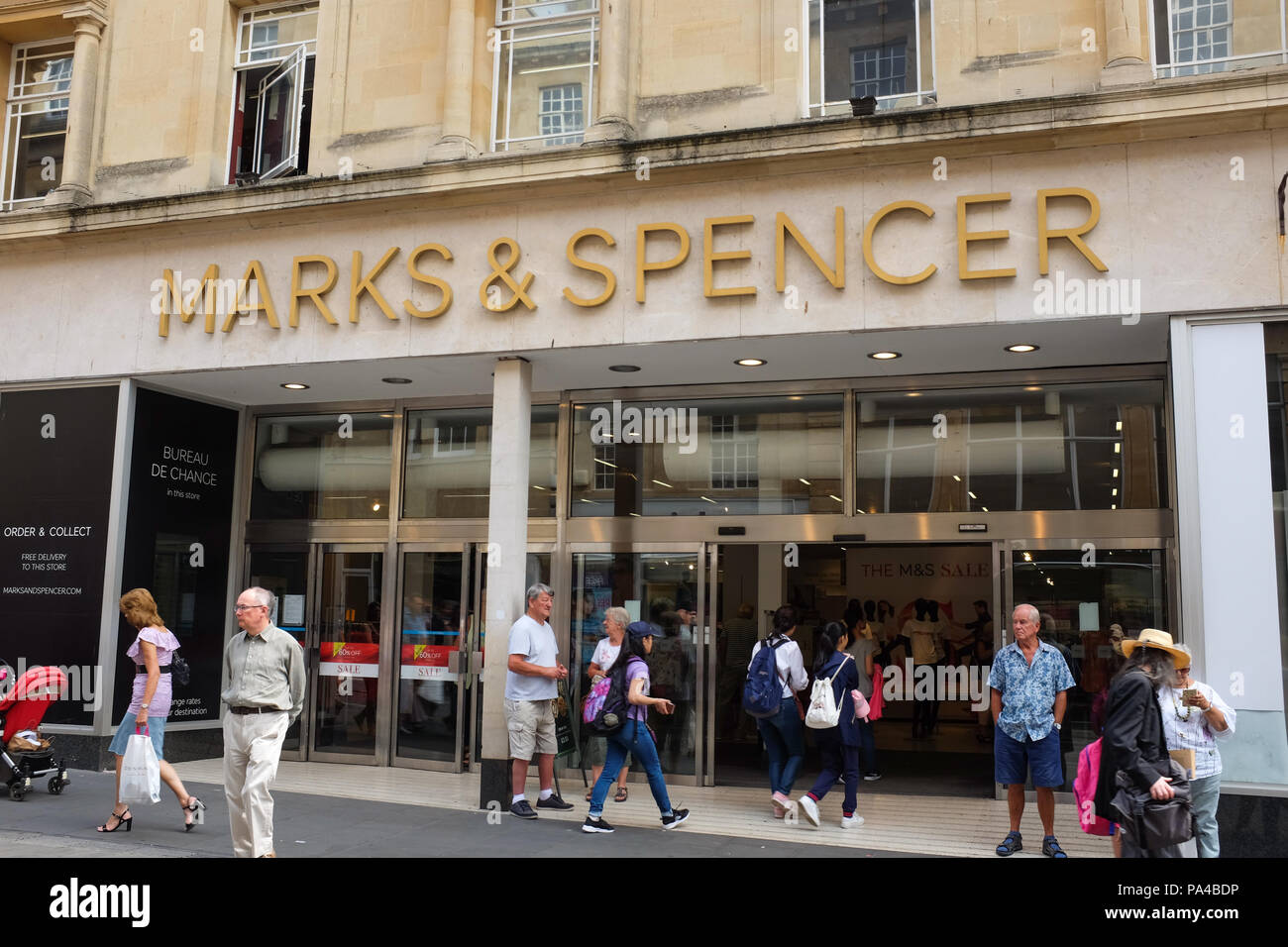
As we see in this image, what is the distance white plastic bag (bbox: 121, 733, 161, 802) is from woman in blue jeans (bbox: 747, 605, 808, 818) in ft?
15.3

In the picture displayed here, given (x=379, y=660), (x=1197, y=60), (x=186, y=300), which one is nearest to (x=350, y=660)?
(x=379, y=660)

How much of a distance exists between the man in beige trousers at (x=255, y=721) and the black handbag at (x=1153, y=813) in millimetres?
4744

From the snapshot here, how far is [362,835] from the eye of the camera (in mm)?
8281

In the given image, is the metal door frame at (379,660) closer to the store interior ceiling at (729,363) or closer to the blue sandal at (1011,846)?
the store interior ceiling at (729,363)

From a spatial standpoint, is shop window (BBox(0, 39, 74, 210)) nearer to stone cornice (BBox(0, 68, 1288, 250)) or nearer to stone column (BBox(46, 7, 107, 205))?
stone column (BBox(46, 7, 107, 205))

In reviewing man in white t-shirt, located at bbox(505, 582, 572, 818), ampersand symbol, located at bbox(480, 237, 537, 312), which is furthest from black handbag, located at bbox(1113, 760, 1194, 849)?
ampersand symbol, located at bbox(480, 237, 537, 312)

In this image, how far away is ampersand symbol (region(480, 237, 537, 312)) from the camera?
9.81 m

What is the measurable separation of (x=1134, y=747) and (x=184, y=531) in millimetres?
10067

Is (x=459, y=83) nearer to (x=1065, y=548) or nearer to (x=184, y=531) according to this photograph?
(x=184, y=531)

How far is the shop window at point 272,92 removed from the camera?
1140 centimetres
